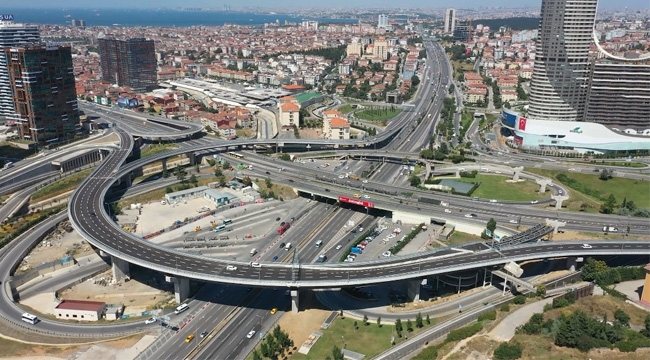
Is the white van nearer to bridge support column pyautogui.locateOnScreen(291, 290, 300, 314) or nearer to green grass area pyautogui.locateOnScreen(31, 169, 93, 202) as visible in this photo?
bridge support column pyautogui.locateOnScreen(291, 290, 300, 314)

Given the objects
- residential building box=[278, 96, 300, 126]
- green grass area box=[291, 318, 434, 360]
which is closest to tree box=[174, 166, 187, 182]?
residential building box=[278, 96, 300, 126]

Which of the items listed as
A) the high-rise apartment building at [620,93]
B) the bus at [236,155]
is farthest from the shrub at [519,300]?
the high-rise apartment building at [620,93]

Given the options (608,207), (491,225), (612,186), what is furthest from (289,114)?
Answer: (608,207)

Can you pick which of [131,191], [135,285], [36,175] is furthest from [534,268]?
[36,175]

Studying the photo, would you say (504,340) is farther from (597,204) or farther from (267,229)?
(597,204)

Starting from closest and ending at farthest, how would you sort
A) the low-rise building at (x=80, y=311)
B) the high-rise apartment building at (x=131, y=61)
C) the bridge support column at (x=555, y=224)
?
the low-rise building at (x=80, y=311) → the bridge support column at (x=555, y=224) → the high-rise apartment building at (x=131, y=61)

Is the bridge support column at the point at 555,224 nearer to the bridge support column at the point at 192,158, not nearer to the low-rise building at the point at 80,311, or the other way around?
the low-rise building at the point at 80,311

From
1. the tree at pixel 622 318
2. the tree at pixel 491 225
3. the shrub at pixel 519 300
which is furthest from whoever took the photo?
the tree at pixel 491 225
